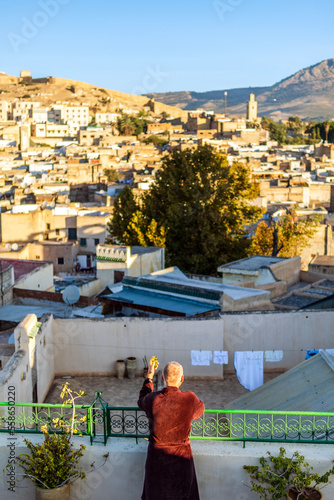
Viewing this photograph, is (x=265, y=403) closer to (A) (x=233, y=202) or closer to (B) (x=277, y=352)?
(B) (x=277, y=352)

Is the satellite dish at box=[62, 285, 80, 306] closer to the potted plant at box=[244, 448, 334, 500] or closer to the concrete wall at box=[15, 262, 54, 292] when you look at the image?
the concrete wall at box=[15, 262, 54, 292]

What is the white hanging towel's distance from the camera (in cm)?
738

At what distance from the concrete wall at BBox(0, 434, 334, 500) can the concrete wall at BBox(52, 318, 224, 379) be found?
3282 millimetres

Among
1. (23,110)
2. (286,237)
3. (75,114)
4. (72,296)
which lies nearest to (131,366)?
(72,296)

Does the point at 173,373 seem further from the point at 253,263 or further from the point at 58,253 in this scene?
the point at 58,253

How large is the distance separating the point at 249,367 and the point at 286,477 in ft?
11.2

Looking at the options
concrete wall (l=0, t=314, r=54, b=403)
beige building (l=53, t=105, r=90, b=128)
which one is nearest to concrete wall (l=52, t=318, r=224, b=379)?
concrete wall (l=0, t=314, r=54, b=403)

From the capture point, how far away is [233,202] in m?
19.8

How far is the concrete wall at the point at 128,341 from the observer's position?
25.0ft

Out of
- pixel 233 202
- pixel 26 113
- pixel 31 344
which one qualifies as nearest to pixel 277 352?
pixel 31 344

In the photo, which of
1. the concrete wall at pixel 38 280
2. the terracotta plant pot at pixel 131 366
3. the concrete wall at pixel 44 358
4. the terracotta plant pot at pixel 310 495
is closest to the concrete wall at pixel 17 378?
the concrete wall at pixel 44 358

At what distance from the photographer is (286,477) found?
4062mm

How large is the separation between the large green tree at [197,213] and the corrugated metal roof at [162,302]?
7.48 m

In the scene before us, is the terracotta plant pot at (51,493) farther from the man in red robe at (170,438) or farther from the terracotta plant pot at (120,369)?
A: the terracotta plant pot at (120,369)
